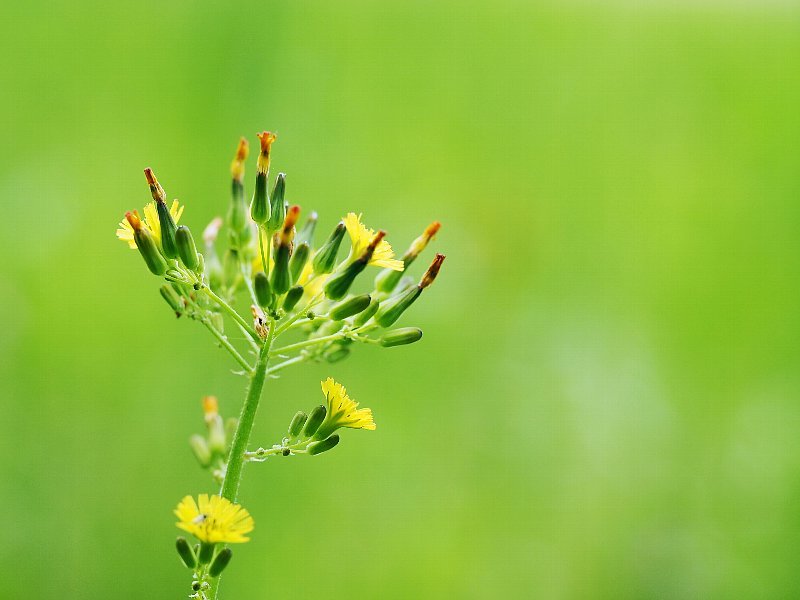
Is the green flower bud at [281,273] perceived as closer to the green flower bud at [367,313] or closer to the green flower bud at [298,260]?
the green flower bud at [298,260]

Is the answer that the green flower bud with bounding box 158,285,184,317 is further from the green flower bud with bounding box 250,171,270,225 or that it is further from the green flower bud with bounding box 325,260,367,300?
the green flower bud with bounding box 325,260,367,300

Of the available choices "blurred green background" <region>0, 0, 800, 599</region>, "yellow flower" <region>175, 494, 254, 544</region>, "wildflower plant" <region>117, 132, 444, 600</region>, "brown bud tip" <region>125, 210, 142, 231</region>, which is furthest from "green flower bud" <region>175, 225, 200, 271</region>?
"blurred green background" <region>0, 0, 800, 599</region>

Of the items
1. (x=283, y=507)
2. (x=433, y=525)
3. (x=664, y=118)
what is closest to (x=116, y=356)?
(x=283, y=507)

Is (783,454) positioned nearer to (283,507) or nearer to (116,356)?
(283,507)

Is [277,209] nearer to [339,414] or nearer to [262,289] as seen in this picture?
[262,289]

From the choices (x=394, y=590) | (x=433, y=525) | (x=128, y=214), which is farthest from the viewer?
(x=433, y=525)

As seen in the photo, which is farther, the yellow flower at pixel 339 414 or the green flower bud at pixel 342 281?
the green flower bud at pixel 342 281

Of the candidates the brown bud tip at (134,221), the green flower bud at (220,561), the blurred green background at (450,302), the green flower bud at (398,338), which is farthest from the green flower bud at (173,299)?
the blurred green background at (450,302)
